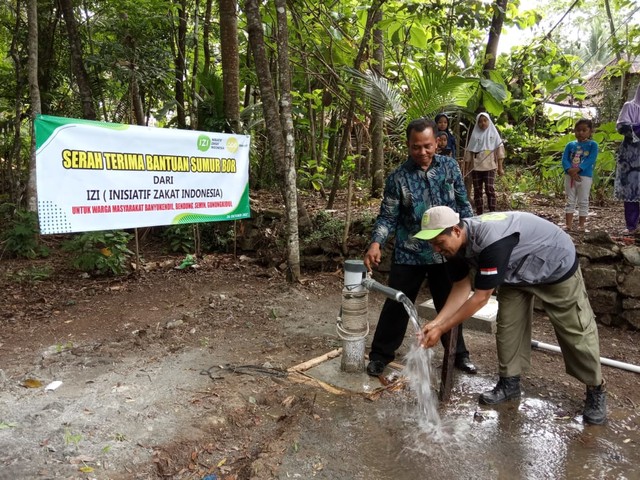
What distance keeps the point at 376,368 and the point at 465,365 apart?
70cm

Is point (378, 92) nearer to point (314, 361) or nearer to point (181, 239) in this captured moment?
point (181, 239)

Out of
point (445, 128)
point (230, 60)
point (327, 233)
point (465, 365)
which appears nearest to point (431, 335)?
point (465, 365)

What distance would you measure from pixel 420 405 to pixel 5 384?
109 inches

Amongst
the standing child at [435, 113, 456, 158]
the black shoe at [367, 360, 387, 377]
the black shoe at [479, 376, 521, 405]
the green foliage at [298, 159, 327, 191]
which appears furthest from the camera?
the green foliage at [298, 159, 327, 191]

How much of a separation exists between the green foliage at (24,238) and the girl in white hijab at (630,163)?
293 inches

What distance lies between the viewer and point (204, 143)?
5363 millimetres

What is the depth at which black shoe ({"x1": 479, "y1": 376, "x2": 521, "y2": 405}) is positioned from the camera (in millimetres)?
3164

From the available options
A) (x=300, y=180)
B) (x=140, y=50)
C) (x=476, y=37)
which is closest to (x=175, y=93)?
(x=140, y=50)

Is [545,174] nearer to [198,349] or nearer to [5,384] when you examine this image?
[198,349]

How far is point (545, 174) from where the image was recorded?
8.01m

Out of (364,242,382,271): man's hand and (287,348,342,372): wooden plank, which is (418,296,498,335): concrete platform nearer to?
(287,348,342,372): wooden plank

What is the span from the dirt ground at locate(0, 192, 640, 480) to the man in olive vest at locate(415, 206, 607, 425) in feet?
1.23

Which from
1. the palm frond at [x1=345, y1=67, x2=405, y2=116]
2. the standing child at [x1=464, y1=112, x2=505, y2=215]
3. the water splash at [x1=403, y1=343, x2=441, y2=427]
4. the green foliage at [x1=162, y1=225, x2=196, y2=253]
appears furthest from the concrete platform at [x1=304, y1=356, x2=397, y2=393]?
the green foliage at [x1=162, y1=225, x2=196, y2=253]

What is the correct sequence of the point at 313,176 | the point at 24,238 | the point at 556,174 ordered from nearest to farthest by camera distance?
1. the point at 24,238
2. the point at 313,176
3. the point at 556,174
